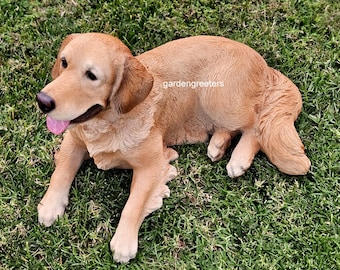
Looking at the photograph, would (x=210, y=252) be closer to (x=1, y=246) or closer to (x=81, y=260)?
(x=81, y=260)

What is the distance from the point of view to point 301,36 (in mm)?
4656

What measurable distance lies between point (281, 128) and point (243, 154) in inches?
11.5

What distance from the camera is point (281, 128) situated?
3834mm

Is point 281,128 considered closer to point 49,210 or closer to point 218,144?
point 218,144

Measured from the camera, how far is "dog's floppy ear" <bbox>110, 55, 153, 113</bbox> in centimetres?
329

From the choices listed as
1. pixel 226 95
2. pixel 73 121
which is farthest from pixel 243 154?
pixel 73 121

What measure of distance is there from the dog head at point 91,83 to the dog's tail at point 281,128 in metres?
0.91

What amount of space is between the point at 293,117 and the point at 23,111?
1806mm

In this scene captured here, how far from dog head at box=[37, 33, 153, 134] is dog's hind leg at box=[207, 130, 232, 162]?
77cm

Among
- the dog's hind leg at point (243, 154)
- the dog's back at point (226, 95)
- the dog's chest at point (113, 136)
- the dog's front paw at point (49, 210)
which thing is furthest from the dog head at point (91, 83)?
the dog's hind leg at point (243, 154)

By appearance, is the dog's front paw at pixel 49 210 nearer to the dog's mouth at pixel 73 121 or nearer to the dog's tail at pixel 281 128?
the dog's mouth at pixel 73 121

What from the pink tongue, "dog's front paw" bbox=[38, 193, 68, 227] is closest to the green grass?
"dog's front paw" bbox=[38, 193, 68, 227]

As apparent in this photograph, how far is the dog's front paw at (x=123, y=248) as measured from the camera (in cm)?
354

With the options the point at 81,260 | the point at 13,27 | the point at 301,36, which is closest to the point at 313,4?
the point at 301,36
